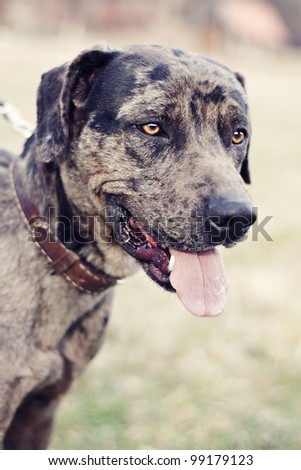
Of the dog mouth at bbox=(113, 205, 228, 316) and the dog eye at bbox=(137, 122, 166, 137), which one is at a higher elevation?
the dog eye at bbox=(137, 122, 166, 137)

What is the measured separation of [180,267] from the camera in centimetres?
287

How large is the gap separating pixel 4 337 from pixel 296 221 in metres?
5.20

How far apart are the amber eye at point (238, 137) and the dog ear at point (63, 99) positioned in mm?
666

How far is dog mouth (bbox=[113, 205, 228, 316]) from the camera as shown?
2.83m

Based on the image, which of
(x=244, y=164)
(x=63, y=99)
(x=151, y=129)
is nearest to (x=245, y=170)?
(x=244, y=164)

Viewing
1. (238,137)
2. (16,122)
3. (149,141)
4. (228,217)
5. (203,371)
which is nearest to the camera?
(228,217)

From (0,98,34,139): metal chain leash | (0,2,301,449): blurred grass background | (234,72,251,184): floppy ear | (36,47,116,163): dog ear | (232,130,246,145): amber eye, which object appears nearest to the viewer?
(36,47,116,163): dog ear

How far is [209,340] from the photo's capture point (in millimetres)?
4867

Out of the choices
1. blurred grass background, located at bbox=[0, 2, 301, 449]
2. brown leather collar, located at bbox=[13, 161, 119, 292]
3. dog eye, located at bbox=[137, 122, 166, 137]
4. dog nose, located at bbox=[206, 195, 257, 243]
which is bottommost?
blurred grass background, located at bbox=[0, 2, 301, 449]

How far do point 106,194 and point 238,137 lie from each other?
2.23 feet

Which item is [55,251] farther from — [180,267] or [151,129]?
[151,129]

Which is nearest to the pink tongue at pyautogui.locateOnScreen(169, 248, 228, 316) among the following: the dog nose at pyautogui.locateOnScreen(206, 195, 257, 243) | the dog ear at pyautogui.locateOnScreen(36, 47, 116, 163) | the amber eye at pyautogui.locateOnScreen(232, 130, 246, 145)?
the dog nose at pyautogui.locateOnScreen(206, 195, 257, 243)

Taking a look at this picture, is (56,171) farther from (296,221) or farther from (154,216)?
(296,221)

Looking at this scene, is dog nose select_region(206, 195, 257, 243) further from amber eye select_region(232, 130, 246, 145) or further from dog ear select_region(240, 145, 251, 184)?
dog ear select_region(240, 145, 251, 184)
